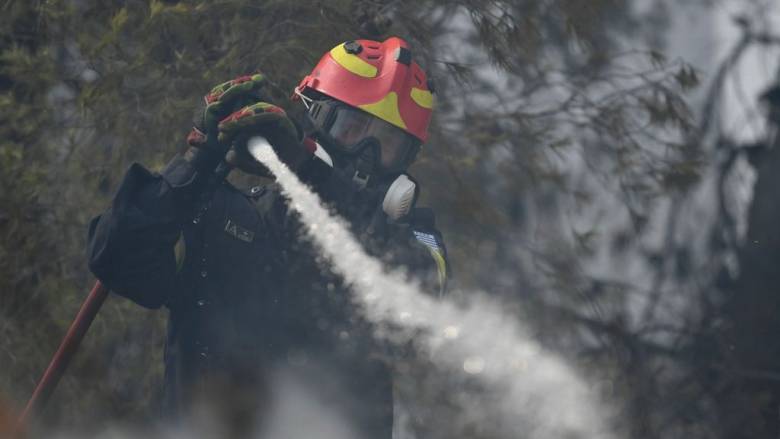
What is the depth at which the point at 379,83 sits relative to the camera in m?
5.71

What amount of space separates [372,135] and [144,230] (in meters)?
1.19

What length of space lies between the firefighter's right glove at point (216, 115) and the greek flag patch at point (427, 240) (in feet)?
3.20

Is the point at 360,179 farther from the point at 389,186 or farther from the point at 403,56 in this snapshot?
the point at 403,56

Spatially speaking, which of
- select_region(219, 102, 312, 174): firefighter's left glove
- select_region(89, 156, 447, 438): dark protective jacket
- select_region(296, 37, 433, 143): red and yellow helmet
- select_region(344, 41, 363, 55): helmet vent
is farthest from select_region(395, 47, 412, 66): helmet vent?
select_region(219, 102, 312, 174): firefighter's left glove

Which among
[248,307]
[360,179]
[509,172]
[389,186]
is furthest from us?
[509,172]

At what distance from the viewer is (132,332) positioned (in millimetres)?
7293

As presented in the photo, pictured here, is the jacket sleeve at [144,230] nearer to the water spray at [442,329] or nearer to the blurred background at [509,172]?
the water spray at [442,329]

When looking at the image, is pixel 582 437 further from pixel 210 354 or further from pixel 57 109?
pixel 57 109

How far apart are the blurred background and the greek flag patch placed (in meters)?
1.34

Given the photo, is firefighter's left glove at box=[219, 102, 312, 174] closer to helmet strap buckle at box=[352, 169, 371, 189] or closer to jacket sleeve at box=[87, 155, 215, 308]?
jacket sleeve at box=[87, 155, 215, 308]

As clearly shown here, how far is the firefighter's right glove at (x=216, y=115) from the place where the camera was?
4.89 m

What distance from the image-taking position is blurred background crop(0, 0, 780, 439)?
22.1 feet

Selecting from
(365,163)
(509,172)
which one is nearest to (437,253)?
(365,163)

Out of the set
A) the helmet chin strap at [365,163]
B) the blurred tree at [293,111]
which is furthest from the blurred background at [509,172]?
the helmet chin strap at [365,163]
